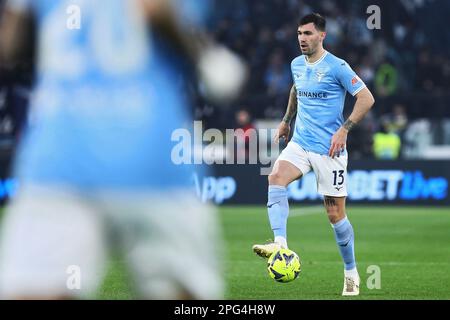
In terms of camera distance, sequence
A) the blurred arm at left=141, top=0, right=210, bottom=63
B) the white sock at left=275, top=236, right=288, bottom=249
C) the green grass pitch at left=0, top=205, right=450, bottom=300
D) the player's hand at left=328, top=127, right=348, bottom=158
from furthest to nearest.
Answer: the green grass pitch at left=0, top=205, right=450, bottom=300, the player's hand at left=328, top=127, right=348, bottom=158, the white sock at left=275, top=236, right=288, bottom=249, the blurred arm at left=141, top=0, right=210, bottom=63

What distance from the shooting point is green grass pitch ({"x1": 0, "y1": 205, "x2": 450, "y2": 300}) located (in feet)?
26.3

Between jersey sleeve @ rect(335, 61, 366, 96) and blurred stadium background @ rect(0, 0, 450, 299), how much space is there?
4.76 feet

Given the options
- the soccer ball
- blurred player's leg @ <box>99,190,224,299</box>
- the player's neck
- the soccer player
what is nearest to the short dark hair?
the soccer player

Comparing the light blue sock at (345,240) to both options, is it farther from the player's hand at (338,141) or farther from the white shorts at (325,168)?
the player's hand at (338,141)

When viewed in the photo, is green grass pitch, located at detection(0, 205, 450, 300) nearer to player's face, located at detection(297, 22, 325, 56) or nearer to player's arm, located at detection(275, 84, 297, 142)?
player's arm, located at detection(275, 84, 297, 142)

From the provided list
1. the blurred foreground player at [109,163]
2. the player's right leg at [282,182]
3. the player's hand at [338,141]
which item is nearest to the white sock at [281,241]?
the player's right leg at [282,182]

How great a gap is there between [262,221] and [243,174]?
2476 millimetres

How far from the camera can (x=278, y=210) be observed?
7535mm

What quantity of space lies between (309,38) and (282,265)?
64.9 inches

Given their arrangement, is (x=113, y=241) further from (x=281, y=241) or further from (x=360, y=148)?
(x=360, y=148)

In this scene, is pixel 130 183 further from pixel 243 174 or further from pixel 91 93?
pixel 243 174

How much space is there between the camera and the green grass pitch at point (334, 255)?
801cm
